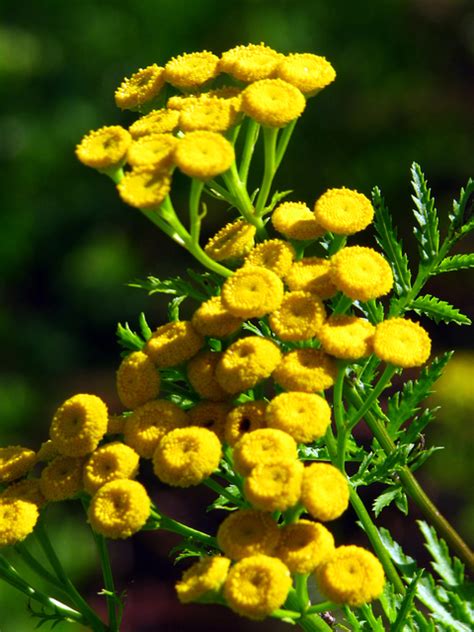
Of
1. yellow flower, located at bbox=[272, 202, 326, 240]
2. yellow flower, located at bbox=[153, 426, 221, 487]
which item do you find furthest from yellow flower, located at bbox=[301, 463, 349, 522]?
yellow flower, located at bbox=[272, 202, 326, 240]

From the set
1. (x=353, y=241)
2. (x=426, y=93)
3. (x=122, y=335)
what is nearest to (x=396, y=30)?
(x=426, y=93)

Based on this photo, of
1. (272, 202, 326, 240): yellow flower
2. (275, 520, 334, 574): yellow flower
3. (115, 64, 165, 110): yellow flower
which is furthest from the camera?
(115, 64, 165, 110): yellow flower

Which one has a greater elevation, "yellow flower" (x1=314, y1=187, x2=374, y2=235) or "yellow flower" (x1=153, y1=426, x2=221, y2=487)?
"yellow flower" (x1=314, y1=187, x2=374, y2=235)

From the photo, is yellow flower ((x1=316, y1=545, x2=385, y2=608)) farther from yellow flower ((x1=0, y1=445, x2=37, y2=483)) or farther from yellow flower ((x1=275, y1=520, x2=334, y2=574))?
yellow flower ((x1=0, y1=445, x2=37, y2=483))

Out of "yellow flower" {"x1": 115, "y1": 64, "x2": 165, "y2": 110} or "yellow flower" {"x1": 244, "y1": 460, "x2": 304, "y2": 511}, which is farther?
"yellow flower" {"x1": 115, "y1": 64, "x2": 165, "y2": 110}

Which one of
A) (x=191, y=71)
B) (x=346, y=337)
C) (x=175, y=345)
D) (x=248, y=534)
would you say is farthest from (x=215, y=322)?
(x=191, y=71)

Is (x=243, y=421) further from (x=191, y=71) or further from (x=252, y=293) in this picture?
(x=191, y=71)
